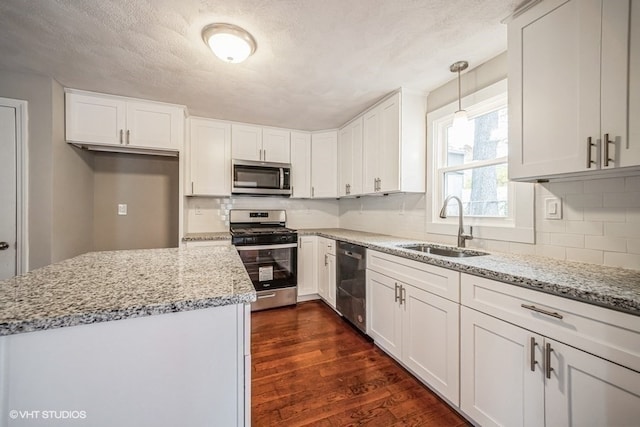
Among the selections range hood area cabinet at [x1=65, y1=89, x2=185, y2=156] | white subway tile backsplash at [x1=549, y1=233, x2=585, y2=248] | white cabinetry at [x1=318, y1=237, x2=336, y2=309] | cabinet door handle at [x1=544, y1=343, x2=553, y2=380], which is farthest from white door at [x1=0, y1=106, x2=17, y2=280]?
white subway tile backsplash at [x1=549, y1=233, x2=585, y2=248]

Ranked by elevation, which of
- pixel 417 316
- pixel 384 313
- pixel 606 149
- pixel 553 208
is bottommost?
pixel 384 313

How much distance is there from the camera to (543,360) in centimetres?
106

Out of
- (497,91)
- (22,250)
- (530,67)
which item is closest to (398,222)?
(497,91)

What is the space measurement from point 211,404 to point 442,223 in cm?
207

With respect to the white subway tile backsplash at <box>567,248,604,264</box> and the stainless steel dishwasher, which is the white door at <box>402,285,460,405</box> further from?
the white subway tile backsplash at <box>567,248,604,264</box>

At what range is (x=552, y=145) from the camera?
1267 mm

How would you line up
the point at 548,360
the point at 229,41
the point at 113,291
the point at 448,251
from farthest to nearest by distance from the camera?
the point at 448,251
the point at 229,41
the point at 548,360
the point at 113,291

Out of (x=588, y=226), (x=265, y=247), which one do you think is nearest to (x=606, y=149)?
(x=588, y=226)

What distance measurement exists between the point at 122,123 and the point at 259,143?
1.39m

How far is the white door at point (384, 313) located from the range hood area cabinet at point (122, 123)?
2.40m

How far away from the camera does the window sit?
171cm

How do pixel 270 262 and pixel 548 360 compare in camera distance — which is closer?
pixel 548 360

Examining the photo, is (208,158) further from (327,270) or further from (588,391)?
(588,391)

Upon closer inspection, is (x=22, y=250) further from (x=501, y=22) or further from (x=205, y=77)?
(x=501, y=22)
